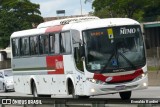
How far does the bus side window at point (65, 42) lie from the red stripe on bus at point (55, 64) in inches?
17.5

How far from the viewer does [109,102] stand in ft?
39.8

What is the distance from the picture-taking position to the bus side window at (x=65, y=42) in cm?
2045

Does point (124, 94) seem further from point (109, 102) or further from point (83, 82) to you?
point (109, 102)

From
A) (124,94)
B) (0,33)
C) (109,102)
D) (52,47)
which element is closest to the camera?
(109,102)

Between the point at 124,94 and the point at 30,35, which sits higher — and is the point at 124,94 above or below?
below

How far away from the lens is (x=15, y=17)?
90250 mm

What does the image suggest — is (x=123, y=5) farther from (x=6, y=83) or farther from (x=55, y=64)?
(x=55, y=64)

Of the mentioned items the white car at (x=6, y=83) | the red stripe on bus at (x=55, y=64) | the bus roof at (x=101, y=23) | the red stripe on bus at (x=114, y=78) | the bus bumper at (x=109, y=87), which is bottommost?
the white car at (x=6, y=83)

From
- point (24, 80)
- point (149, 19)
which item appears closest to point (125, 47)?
point (24, 80)

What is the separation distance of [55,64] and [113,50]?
3844 mm

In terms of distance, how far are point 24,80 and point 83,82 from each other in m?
7.21

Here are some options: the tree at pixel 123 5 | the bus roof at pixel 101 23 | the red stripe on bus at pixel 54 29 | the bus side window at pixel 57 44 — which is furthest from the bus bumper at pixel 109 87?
the tree at pixel 123 5

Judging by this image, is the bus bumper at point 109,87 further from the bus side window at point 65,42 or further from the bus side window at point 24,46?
the bus side window at point 24,46

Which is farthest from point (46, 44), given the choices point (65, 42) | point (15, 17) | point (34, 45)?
point (15, 17)
